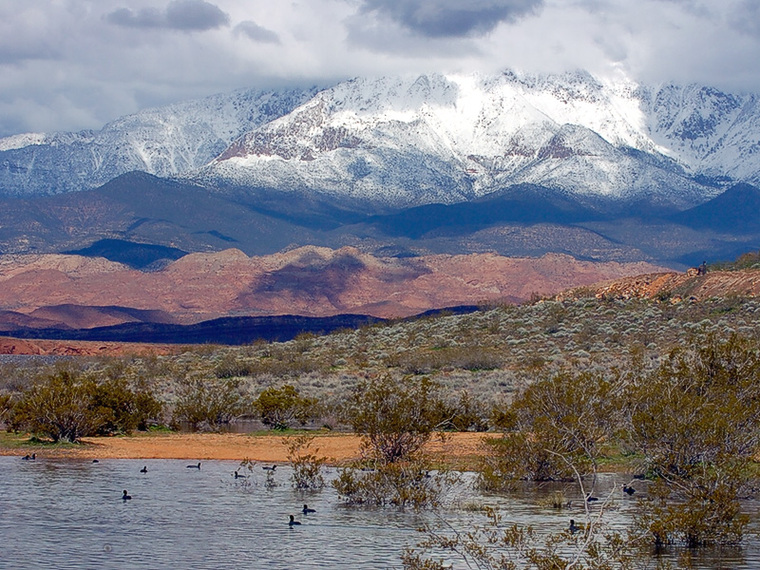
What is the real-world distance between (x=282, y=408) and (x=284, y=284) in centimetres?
12552

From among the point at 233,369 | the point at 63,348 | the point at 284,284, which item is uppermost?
the point at 284,284

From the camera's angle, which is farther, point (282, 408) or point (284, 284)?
point (284, 284)

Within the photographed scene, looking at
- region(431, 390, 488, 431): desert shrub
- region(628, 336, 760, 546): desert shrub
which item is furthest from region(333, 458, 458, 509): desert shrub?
region(431, 390, 488, 431): desert shrub

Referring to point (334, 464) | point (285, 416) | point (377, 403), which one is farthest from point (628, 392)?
point (285, 416)

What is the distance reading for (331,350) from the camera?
228ft

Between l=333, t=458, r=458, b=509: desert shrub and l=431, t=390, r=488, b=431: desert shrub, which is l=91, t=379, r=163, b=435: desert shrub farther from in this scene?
l=333, t=458, r=458, b=509: desert shrub

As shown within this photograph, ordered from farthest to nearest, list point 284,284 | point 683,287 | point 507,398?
point 284,284, point 683,287, point 507,398

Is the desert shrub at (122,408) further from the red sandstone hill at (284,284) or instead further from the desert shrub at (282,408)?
the red sandstone hill at (284,284)

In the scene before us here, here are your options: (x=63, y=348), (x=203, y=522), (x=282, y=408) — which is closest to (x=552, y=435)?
(x=203, y=522)

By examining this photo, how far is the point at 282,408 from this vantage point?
4144 centimetres

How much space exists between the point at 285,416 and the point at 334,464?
972 centimetres

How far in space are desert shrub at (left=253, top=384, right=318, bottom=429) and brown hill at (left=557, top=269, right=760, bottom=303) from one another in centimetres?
3269

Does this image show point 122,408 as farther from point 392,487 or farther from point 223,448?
point 392,487

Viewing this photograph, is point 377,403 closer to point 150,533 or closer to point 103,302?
point 150,533
